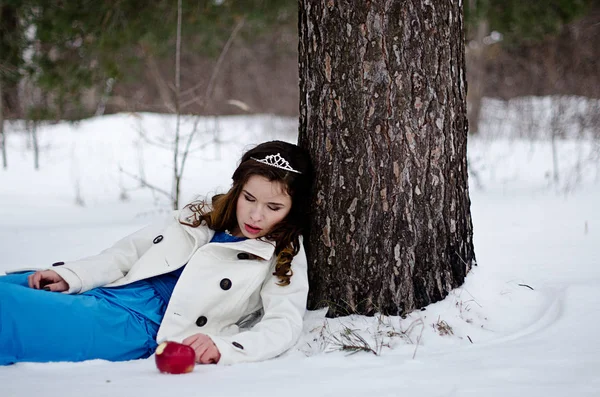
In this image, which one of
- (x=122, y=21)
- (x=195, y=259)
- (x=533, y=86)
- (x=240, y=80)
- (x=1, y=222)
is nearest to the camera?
(x=195, y=259)

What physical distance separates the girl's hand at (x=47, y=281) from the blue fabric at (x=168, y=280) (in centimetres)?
34

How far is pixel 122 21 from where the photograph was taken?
6.02 metres

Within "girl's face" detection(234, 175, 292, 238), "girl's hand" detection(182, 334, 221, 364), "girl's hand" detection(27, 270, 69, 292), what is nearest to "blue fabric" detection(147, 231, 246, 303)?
"girl's face" detection(234, 175, 292, 238)

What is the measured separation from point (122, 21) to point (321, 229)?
170 inches

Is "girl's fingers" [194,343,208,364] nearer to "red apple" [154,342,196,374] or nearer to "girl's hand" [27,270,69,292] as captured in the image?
"red apple" [154,342,196,374]

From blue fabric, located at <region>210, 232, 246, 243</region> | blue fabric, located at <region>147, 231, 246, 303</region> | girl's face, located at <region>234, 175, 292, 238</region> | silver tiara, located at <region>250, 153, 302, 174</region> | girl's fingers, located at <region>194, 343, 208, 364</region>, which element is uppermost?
silver tiara, located at <region>250, 153, 302, 174</region>

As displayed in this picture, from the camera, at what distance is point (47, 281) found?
97.1 inches

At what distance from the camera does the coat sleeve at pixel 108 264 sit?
246 centimetres

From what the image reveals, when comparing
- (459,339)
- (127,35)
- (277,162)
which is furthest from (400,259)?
(127,35)

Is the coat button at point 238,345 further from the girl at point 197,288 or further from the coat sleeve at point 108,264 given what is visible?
the coat sleeve at point 108,264

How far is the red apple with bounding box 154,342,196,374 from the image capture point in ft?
6.47

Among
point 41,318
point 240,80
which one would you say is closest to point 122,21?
point 41,318

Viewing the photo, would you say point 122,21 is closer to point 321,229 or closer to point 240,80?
point 321,229

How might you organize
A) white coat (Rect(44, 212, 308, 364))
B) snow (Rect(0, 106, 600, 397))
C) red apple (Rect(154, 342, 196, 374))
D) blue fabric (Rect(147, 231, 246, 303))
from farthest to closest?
blue fabric (Rect(147, 231, 246, 303)) → white coat (Rect(44, 212, 308, 364)) → red apple (Rect(154, 342, 196, 374)) → snow (Rect(0, 106, 600, 397))
